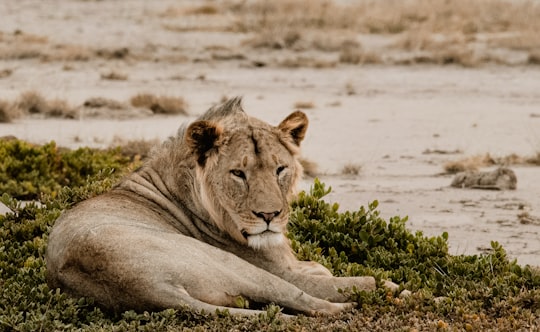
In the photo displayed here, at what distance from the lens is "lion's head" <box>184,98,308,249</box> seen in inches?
259

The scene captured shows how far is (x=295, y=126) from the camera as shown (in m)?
A: 7.08

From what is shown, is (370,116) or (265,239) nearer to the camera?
(265,239)

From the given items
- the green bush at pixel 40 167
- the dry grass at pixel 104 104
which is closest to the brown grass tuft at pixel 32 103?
the dry grass at pixel 104 104

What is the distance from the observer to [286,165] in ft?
22.4

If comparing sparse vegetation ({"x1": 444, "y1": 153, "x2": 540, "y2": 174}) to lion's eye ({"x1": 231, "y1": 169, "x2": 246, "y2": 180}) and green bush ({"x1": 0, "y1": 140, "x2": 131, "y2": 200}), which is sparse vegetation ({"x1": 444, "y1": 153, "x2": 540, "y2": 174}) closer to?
green bush ({"x1": 0, "y1": 140, "x2": 131, "y2": 200})

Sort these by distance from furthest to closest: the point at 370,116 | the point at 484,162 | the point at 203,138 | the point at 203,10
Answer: the point at 203,10, the point at 370,116, the point at 484,162, the point at 203,138

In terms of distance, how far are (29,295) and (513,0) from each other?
39773 mm

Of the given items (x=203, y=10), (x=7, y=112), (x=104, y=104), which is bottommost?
(x=7, y=112)

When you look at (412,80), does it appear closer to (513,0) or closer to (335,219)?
(335,219)

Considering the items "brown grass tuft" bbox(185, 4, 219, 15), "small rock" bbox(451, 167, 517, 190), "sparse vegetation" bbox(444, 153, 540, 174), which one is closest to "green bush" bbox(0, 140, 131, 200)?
"small rock" bbox(451, 167, 517, 190)

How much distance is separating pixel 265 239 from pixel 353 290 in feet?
1.99

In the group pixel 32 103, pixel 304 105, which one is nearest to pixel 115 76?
pixel 32 103

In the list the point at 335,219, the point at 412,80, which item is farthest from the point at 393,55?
the point at 335,219

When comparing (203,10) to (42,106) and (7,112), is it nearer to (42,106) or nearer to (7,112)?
(42,106)
